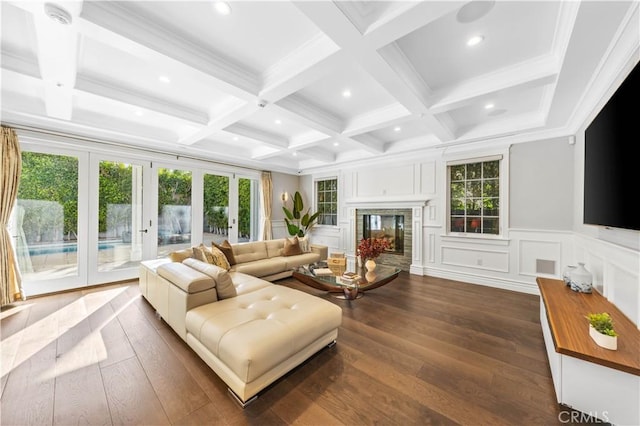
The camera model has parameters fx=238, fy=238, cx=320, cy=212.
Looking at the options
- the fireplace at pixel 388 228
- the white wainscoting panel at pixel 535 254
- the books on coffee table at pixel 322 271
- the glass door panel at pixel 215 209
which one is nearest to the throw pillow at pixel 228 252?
the books on coffee table at pixel 322 271

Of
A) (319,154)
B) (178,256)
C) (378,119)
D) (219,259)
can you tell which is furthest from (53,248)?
(378,119)

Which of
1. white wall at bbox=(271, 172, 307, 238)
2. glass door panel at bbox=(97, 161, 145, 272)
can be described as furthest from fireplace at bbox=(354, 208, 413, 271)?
glass door panel at bbox=(97, 161, 145, 272)

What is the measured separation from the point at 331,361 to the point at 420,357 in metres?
0.78

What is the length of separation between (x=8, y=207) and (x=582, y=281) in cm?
683

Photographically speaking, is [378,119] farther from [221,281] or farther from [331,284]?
[221,281]

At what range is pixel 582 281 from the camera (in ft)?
7.54

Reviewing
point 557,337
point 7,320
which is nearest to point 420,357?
point 557,337

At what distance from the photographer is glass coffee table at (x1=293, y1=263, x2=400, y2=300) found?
3078 mm

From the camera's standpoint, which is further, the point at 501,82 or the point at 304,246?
the point at 304,246

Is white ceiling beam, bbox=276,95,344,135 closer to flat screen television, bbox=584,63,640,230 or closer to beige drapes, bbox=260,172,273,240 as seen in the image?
flat screen television, bbox=584,63,640,230

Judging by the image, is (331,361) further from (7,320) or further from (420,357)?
(7,320)

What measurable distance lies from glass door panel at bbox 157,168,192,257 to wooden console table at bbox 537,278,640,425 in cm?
571

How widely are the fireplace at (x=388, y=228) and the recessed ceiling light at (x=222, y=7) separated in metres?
4.57

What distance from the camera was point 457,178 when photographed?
4.57 meters
